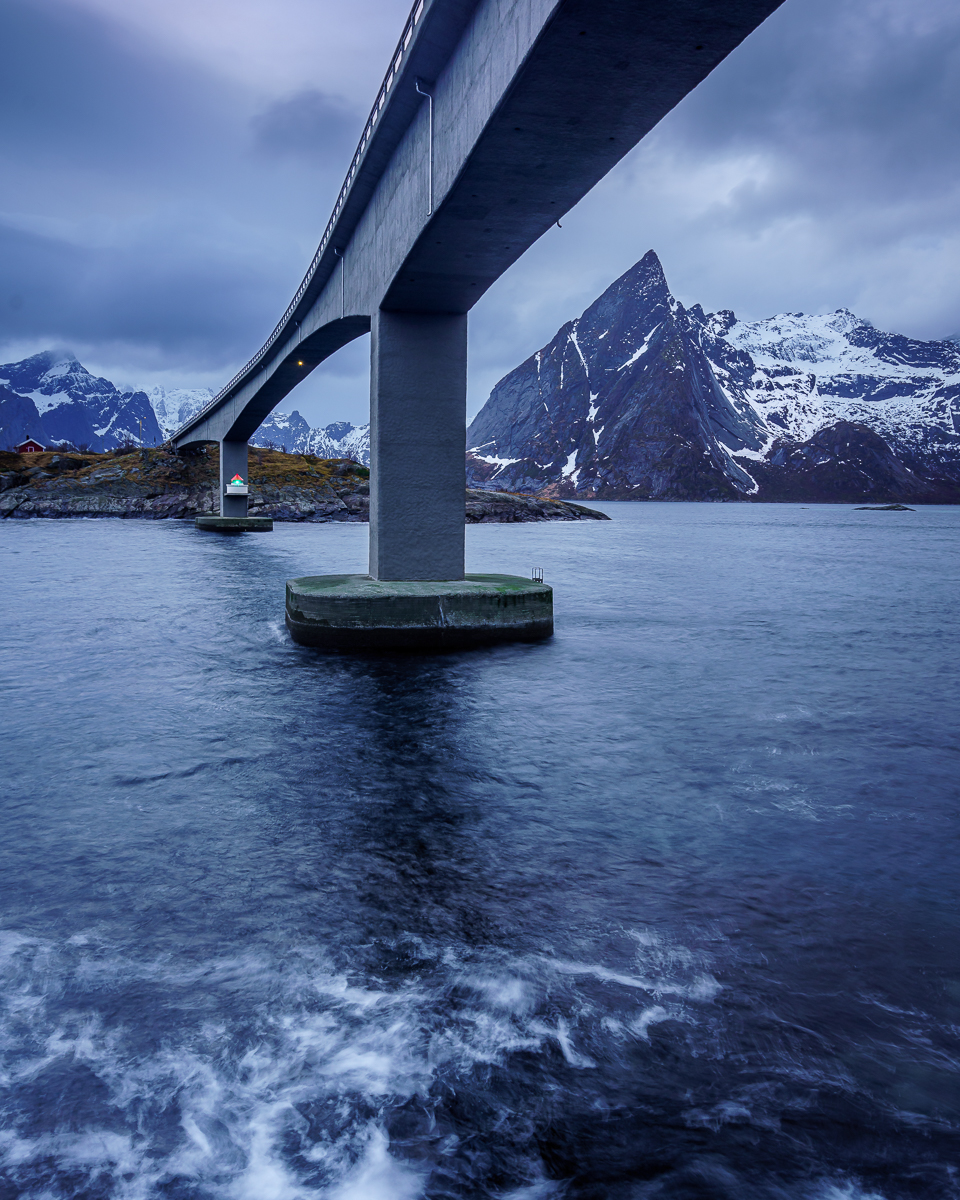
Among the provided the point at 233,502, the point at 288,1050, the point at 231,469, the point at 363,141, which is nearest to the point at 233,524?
the point at 233,502

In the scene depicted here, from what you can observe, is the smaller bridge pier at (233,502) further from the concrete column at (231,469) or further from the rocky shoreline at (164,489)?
the rocky shoreline at (164,489)

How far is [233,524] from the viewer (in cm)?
6612

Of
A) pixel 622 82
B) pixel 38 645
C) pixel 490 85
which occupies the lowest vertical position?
pixel 38 645

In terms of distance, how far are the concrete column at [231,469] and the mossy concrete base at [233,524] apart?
2520mm

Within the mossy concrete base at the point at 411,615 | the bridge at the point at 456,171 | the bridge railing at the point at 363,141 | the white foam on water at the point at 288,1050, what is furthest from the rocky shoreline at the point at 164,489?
the white foam on water at the point at 288,1050

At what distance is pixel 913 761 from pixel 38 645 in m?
17.5

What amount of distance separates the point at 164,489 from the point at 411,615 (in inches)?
3539

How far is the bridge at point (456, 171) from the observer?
7.53 m

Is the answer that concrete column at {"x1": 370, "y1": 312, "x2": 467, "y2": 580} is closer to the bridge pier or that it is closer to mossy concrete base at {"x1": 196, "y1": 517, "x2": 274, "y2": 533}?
the bridge pier

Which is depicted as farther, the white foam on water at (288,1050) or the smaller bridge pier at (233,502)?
the smaller bridge pier at (233,502)

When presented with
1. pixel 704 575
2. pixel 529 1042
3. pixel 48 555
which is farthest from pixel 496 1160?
pixel 48 555

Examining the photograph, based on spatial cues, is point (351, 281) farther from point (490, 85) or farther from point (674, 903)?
point (674, 903)

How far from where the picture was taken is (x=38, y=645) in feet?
58.5

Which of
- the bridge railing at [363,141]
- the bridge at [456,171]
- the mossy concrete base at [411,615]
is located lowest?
the mossy concrete base at [411,615]
